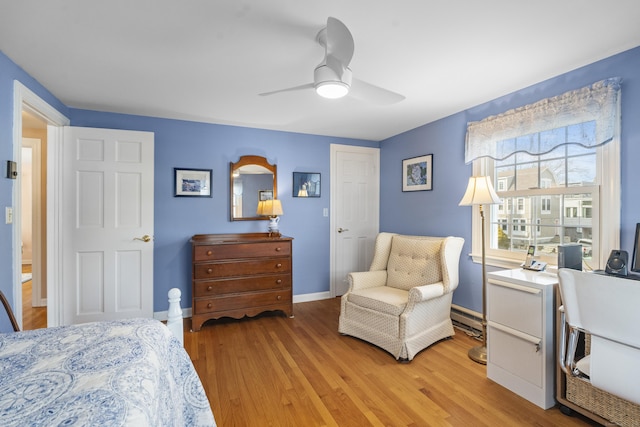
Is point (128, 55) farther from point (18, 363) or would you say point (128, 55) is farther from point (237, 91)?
point (18, 363)

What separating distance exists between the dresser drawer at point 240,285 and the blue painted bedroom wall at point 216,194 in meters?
0.50

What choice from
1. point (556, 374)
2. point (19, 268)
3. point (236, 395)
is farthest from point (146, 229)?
point (556, 374)

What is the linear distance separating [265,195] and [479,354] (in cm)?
274

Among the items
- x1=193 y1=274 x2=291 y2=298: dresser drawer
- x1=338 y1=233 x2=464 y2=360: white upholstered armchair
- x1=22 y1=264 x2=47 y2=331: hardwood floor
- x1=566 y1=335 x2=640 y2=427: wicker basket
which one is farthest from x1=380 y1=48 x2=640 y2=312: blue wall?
x1=22 y1=264 x2=47 y2=331: hardwood floor

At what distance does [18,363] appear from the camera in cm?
105

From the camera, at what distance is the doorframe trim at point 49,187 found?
2150mm

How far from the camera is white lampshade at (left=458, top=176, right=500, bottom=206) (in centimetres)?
246

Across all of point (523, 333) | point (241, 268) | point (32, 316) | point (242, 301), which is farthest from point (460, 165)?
point (32, 316)

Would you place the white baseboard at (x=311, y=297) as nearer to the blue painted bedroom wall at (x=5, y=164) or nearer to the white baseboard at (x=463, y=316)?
the white baseboard at (x=463, y=316)

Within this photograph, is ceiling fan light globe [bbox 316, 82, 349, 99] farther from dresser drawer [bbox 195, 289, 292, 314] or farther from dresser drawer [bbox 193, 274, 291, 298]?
dresser drawer [bbox 195, 289, 292, 314]

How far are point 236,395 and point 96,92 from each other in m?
2.71

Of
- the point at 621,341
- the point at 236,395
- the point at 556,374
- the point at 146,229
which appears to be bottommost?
the point at 236,395

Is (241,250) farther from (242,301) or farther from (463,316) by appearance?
(463,316)

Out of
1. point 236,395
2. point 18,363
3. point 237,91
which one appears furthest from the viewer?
point 237,91
